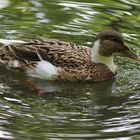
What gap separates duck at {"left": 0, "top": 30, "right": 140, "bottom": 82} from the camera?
9844 mm

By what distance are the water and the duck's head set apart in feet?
0.80

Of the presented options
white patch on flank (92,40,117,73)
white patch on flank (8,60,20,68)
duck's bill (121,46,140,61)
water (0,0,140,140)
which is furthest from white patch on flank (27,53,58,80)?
duck's bill (121,46,140,61)

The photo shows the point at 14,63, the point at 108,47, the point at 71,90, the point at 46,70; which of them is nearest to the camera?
the point at 71,90

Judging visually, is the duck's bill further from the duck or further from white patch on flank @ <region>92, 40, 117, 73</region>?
white patch on flank @ <region>92, 40, 117, 73</region>

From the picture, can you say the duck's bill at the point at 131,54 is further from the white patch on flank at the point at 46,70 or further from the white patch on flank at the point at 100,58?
the white patch on flank at the point at 46,70

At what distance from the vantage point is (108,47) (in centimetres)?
1019

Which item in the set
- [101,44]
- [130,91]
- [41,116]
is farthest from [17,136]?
[101,44]

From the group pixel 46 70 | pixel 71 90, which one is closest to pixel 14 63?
pixel 46 70

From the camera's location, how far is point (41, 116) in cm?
823

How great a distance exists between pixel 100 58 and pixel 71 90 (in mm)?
980

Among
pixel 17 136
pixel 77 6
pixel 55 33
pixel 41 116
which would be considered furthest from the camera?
pixel 77 6

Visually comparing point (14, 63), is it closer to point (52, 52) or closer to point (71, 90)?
point (52, 52)

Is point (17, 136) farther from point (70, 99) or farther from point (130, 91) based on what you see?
point (130, 91)

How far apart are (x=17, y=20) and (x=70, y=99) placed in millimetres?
3177
